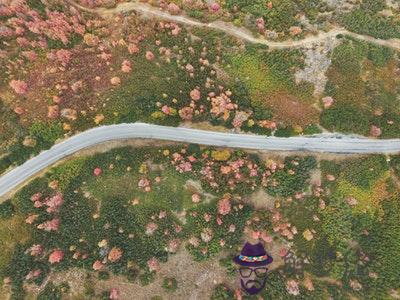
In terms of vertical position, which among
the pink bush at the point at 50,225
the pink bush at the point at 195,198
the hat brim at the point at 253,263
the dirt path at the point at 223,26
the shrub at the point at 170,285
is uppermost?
the dirt path at the point at 223,26

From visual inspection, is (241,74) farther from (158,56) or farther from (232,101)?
(158,56)

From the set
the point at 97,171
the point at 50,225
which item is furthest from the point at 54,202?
the point at 97,171

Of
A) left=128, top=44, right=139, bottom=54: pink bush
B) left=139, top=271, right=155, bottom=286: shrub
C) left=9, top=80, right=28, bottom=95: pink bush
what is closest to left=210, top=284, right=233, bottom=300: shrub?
left=139, top=271, right=155, bottom=286: shrub

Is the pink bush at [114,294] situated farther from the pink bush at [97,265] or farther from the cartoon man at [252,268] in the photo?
the cartoon man at [252,268]

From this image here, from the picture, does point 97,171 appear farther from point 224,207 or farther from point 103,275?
point 224,207

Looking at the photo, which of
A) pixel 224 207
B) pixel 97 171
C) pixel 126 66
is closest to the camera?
pixel 224 207

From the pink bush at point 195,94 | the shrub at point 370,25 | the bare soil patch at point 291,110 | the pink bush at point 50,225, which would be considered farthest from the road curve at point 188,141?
the shrub at point 370,25

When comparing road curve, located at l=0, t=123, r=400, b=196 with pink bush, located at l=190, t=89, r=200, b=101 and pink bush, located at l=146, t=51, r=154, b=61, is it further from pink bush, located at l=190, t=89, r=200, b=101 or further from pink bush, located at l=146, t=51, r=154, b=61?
pink bush, located at l=146, t=51, r=154, b=61
